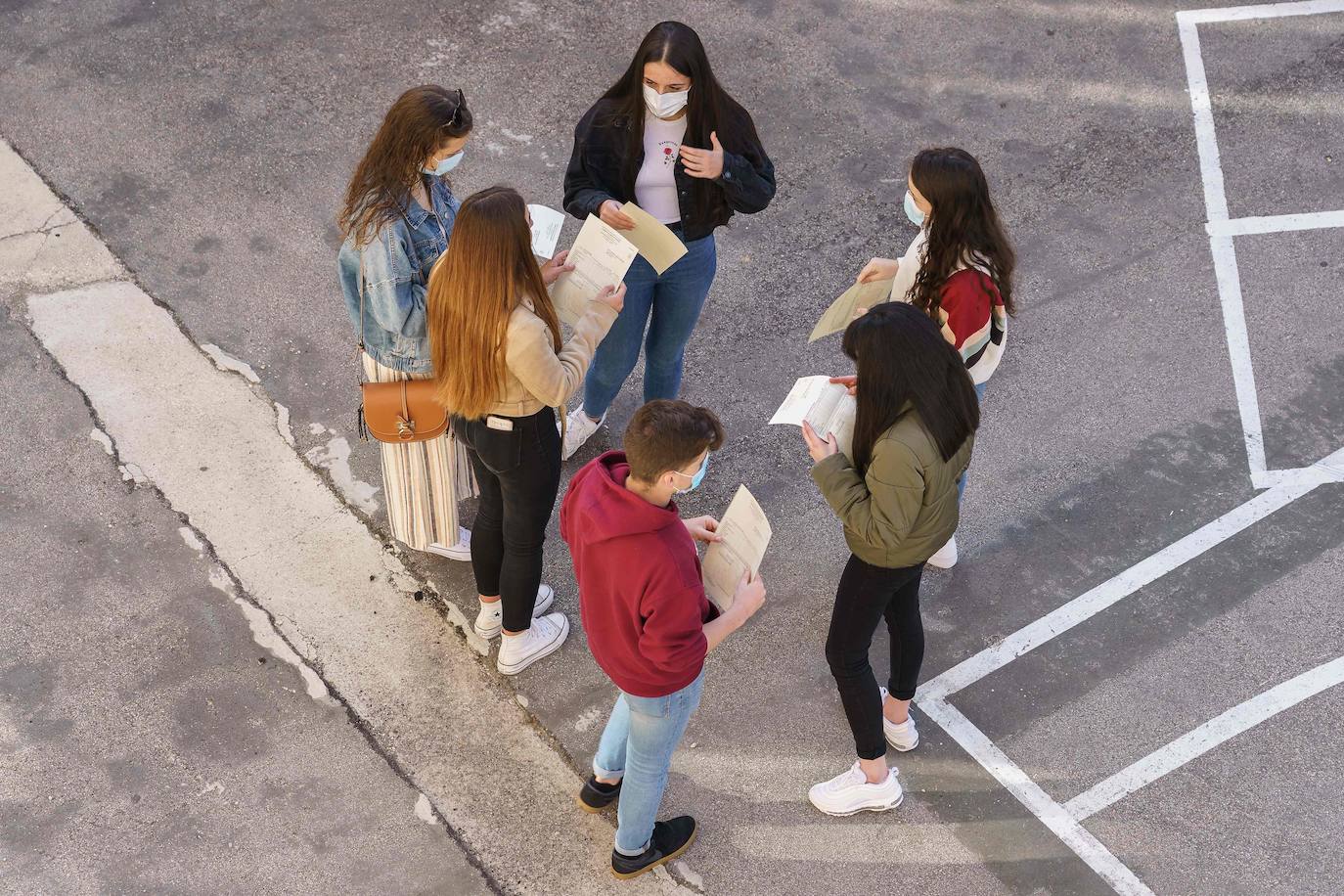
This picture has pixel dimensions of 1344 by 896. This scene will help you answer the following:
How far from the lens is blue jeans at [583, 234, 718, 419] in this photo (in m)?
5.03

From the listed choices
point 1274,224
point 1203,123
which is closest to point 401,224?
point 1274,224

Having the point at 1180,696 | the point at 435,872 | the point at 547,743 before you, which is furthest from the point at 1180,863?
the point at 435,872

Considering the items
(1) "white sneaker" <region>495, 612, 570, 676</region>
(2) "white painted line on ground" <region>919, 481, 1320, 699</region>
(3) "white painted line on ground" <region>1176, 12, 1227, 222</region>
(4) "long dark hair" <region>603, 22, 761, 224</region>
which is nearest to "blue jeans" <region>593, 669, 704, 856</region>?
(1) "white sneaker" <region>495, 612, 570, 676</region>

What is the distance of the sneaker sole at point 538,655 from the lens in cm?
479

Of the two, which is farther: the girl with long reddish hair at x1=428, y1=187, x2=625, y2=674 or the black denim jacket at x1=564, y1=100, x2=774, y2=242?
the black denim jacket at x1=564, y1=100, x2=774, y2=242

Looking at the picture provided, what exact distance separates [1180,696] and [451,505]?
9.41 feet

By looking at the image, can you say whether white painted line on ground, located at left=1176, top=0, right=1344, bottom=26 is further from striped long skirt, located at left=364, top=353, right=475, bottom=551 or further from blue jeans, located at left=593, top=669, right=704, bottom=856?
blue jeans, located at left=593, top=669, right=704, bottom=856

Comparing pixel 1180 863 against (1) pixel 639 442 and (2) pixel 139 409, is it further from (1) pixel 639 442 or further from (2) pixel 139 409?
(2) pixel 139 409

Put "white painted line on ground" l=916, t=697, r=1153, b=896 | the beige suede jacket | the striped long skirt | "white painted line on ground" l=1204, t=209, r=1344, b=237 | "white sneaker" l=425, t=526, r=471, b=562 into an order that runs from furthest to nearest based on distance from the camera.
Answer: "white painted line on ground" l=1204, t=209, r=1344, b=237 < "white sneaker" l=425, t=526, r=471, b=562 < the striped long skirt < "white painted line on ground" l=916, t=697, r=1153, b=896 < the beige suede jacket

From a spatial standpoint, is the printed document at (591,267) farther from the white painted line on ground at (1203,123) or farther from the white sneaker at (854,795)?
the white painted line on ground at (1203,123)

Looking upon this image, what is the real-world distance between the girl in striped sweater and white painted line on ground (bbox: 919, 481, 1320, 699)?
1317mm

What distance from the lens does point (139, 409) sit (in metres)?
5.64

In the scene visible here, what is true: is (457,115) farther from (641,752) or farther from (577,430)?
(641,752)

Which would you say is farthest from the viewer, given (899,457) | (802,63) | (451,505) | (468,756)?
(802,63)
